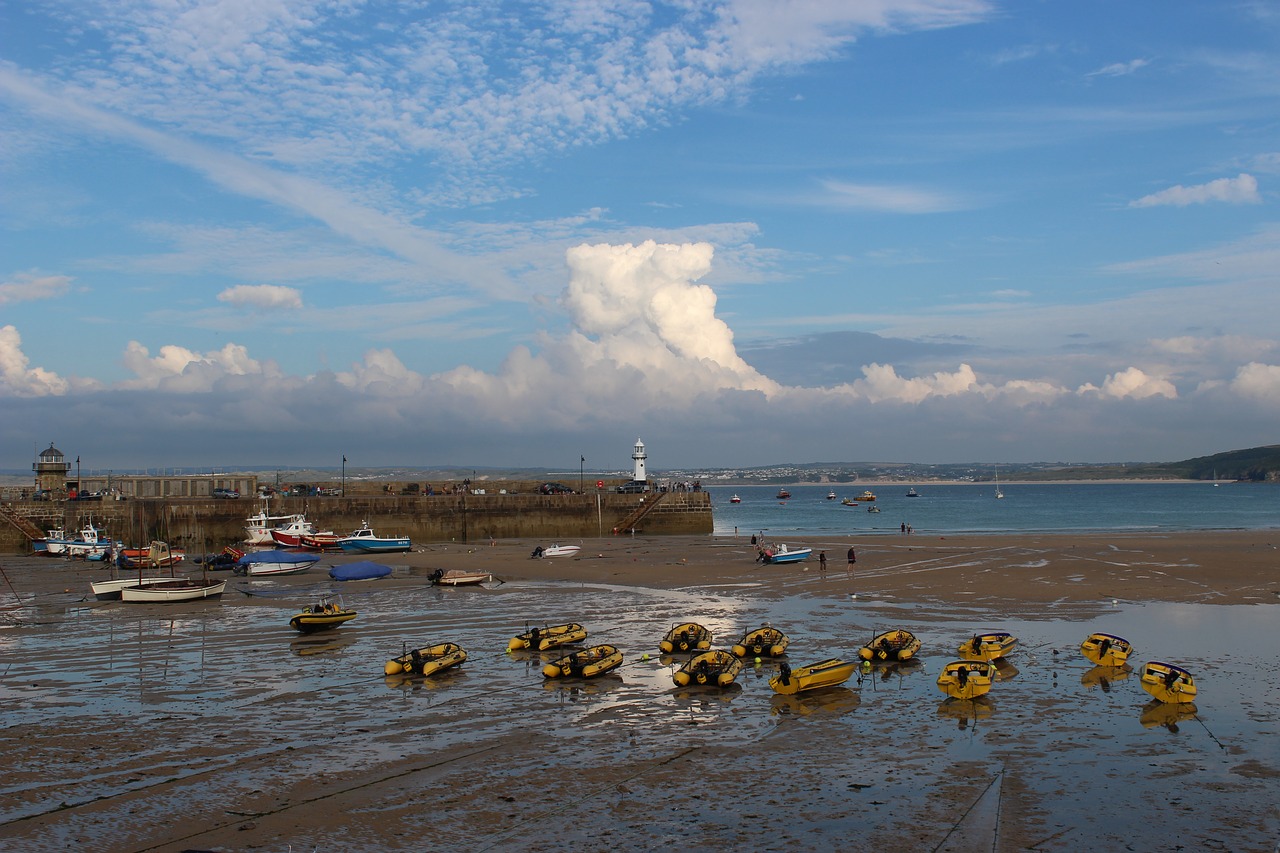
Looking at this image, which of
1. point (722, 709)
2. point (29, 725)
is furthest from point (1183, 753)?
point (29, 725)

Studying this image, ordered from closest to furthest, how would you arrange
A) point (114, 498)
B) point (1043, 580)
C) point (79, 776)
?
point (79, 776) → point (1043, 580) → point (114, 498)

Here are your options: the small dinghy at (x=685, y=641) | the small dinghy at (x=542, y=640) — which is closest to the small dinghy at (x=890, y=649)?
the small dinghy at (x=685, y=641)

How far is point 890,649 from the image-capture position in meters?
24.7

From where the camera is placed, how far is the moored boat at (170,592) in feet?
125

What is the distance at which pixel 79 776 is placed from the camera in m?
16.3

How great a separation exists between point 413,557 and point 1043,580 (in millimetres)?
34103

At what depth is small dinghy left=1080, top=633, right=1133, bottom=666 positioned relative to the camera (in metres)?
23.6

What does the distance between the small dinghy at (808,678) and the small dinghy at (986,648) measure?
427 centimetres

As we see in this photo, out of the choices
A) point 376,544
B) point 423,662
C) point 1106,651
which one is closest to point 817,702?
point 1106,651

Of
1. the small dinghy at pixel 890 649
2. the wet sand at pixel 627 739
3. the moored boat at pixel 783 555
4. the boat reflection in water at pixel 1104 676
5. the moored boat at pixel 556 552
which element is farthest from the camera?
the moored boat at pixel 556 552

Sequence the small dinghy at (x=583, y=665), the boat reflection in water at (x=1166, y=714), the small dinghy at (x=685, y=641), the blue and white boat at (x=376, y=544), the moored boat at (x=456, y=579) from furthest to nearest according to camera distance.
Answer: the blue and white boat at (x=376, y=544) < the moored boat at (x=456, y=579) < the small dinghy at (x=685, y=641) < the small dinghy at (x=583, y=665) < the boat reflection in water at (x=1166, y=714)

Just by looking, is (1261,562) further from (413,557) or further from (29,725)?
(29,725)

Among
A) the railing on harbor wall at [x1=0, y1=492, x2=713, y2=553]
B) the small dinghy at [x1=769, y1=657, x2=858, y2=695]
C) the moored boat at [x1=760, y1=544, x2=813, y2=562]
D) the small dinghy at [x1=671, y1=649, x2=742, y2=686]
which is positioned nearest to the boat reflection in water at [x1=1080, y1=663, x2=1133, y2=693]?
the small dinghy at [x1=769, y1=657, x2=858, y2=695]

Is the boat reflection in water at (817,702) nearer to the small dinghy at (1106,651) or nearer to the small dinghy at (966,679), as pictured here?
the small dinghy at (966,679)
